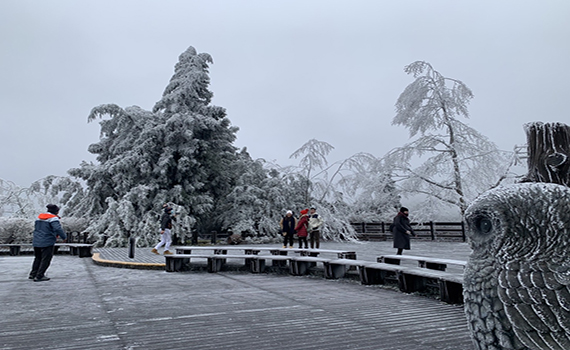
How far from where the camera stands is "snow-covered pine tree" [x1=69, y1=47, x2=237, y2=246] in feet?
64.4

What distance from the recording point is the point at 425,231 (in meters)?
21.6

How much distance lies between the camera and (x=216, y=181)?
23.6 metres

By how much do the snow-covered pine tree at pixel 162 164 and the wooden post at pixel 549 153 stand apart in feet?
60.6

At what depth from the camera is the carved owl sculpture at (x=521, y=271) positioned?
1.56m

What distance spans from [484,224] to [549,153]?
81 cm

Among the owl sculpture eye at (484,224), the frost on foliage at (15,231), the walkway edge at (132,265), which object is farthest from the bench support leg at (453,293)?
the frost on foliage at (15,231)

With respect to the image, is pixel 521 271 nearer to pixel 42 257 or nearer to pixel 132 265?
pixel 42 257

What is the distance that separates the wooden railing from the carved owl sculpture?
60.8ft

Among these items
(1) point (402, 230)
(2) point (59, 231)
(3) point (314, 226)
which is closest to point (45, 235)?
(2) point (59, 231)

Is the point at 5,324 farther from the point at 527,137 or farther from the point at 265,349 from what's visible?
the point at 527,137

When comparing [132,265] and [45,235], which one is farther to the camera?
[132,265]

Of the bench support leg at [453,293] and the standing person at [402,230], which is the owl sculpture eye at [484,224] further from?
the standing person at [402,230]

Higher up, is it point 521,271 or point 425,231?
point 521,271

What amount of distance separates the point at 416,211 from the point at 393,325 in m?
16.4
